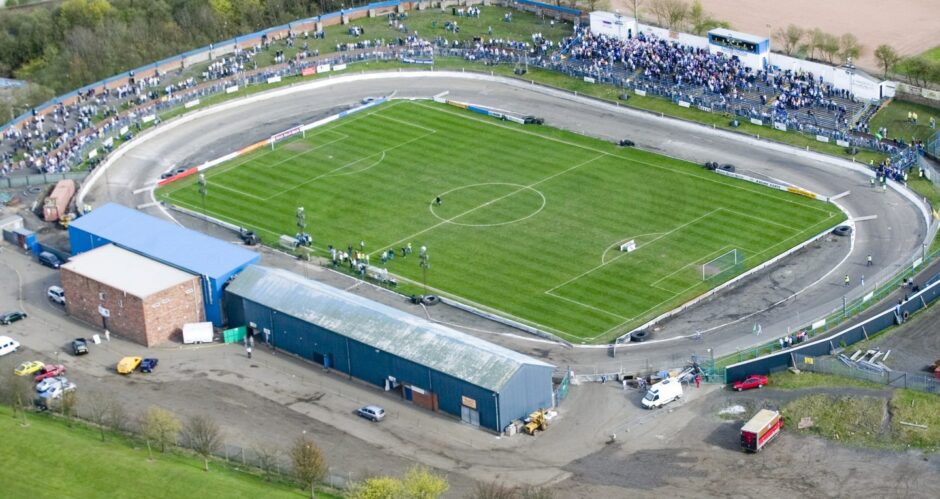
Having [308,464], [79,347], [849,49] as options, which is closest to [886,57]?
[849,49]

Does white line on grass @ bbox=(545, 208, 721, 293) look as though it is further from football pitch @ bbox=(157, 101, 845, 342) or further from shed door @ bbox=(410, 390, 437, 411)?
shed door @ bbox=(410, 390, 437, 411)

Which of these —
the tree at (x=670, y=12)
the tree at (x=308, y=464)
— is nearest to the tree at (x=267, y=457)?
the tree at (x=308, y=464)

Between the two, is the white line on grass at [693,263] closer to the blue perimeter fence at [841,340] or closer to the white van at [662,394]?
the blue perimeter fence at [841,340]

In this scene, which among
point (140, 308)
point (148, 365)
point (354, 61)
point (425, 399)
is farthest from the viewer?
point (354, 61)

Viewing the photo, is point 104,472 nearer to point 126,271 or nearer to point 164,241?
point 126,271

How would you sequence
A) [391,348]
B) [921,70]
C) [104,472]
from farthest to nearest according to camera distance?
[921,70] → [391,348] → [104,472]

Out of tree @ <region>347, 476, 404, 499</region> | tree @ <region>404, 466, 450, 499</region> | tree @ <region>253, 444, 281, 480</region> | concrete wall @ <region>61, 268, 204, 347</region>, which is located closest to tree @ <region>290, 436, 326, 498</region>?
tree @ <region>253, 444, 281, 480</region>

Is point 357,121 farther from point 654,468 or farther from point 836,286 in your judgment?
point 654,468
